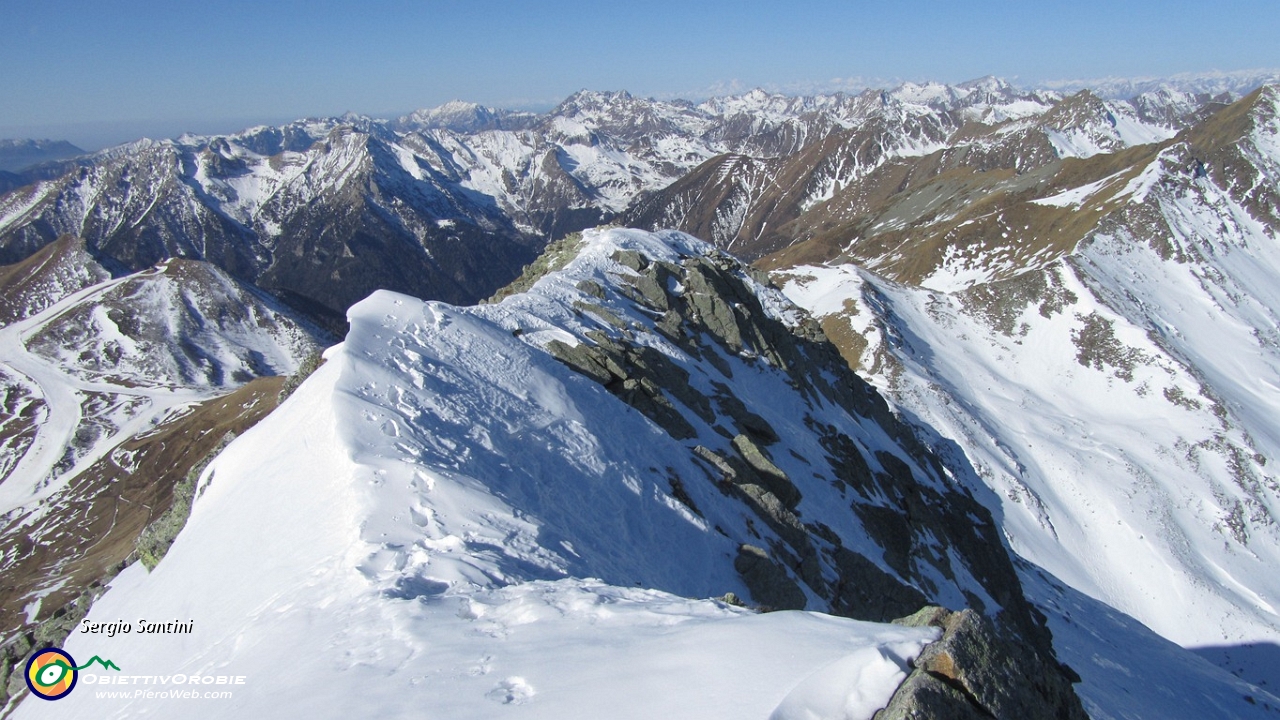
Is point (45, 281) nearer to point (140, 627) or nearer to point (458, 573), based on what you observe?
point (140, 627)

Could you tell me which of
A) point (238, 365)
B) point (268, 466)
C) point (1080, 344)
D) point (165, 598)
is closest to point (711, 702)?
point (165, 598)

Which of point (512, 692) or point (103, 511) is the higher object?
point (512, 692)

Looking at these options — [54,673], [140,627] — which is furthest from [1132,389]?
[54,673]

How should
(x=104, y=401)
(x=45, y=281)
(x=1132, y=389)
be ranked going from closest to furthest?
(x=1132, y=389) → (x=104, y=401) → (x=45, y=281)

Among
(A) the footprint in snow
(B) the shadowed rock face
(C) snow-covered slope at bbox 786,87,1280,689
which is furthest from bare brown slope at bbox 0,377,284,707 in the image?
(C) snow-covered slope at bbox 786,87,1280,689

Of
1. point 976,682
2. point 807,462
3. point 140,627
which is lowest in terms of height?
point 807,462

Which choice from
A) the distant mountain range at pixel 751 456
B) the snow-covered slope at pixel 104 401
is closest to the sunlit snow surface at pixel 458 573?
the distant mountain range at pixel 751 456
